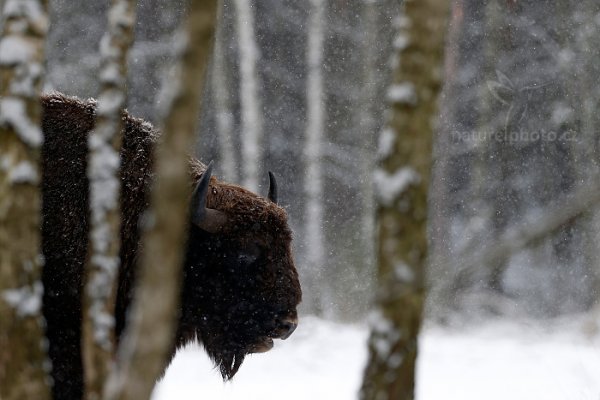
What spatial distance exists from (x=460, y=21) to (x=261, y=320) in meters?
10.9

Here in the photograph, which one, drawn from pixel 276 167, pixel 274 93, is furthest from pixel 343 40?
pixel 276 167

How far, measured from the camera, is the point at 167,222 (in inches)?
67.7

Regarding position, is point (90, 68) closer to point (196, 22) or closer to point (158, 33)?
point (158, 33)

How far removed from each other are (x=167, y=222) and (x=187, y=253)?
2710 millimetres

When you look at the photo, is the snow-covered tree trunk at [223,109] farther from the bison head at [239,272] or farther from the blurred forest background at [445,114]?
the bison head at [239,272]

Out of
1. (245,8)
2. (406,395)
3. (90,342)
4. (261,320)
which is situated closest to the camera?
(406,395)

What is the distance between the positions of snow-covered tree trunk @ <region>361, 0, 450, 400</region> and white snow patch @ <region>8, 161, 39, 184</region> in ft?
3.54

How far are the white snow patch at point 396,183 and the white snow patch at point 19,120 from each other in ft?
3.63

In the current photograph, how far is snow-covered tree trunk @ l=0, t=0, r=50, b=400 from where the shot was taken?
2.45 m

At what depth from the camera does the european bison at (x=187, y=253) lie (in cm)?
405

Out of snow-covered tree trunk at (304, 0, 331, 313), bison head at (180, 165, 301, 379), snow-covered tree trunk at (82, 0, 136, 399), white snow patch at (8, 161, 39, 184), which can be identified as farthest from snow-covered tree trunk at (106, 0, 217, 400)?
snow-covered tree trunk at (304, 0, 331, 313)

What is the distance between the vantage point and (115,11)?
120 inches

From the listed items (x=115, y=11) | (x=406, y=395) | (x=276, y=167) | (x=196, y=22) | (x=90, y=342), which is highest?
(x=276, y=167)

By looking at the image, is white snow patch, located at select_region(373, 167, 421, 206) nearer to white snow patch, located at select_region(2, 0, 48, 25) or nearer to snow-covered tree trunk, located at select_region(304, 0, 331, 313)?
white snow patch, located at select_region(2, 0, 48, 25)
